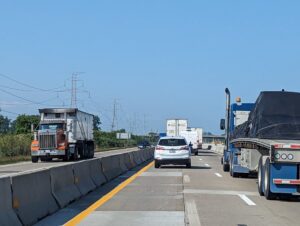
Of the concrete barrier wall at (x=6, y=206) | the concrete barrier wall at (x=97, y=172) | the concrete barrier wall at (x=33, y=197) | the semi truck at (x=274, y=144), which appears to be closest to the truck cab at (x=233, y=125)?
the semi truck at (x=274, y=144)

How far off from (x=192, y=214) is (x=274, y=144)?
3770 millimetres

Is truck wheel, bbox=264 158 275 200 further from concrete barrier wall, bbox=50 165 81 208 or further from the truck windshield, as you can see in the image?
the truck windshield

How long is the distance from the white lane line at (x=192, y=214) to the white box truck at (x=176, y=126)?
5077 cm

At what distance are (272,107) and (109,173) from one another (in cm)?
742

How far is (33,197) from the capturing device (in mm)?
11602

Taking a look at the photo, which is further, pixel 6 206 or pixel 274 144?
pixel 274 144

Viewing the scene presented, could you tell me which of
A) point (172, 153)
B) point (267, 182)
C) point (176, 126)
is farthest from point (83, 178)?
point (176, 126)

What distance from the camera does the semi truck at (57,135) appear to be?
146 feet

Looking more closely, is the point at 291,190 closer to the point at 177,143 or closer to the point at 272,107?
the point at 272,107

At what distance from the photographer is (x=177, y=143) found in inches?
1252

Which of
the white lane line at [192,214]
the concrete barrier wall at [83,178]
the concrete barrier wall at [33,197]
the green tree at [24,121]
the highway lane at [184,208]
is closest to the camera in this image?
the concrete barrier wall at [33,197]

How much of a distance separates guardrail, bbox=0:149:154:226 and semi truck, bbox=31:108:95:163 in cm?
2427

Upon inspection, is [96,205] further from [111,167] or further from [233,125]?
[233,125]

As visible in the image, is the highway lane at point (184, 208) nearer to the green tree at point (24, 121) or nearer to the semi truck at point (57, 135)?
the semi truck at point (57, 135)
